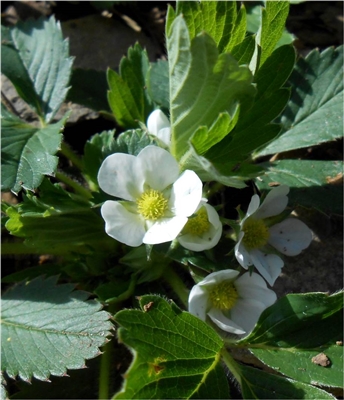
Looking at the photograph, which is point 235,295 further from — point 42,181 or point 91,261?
point 42,181

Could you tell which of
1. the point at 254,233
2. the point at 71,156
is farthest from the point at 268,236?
the point at 71,156

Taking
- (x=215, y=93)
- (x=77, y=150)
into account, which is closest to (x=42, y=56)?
(x=77, y=150)

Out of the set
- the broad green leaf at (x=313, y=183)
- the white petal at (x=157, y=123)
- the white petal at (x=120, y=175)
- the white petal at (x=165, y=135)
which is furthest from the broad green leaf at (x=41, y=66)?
the broad green leaf at (x=313, y=183)

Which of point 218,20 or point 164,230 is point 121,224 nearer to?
point 164,230

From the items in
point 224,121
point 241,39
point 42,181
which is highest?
point 241,39

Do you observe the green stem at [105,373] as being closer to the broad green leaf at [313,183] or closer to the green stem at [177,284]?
the green stem at [177,284]

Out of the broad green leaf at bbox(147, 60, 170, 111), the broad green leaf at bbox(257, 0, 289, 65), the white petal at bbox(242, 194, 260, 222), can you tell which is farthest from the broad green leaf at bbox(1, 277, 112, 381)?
the broad green leaf at bbox(257, 0, 289, 65)
